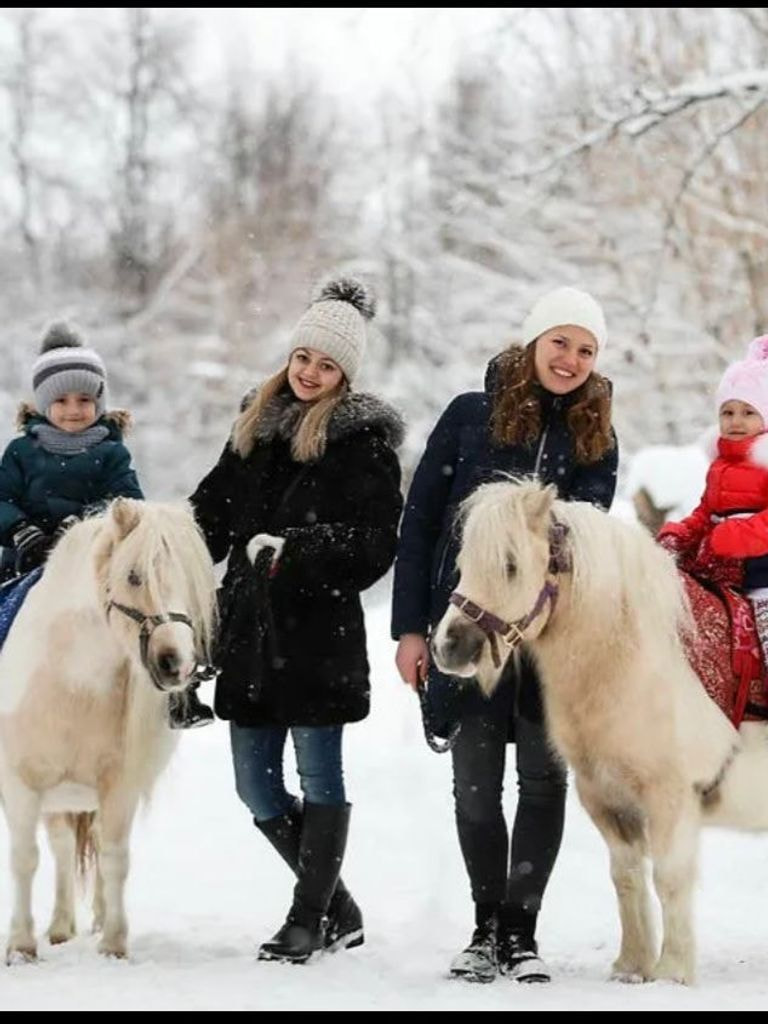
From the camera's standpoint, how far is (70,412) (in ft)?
16.7

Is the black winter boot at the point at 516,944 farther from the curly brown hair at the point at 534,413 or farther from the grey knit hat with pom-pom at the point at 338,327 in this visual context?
the grey knit hat with pom-pom at the point at 338,327

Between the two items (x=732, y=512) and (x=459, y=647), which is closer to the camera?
(x=459, y=647)

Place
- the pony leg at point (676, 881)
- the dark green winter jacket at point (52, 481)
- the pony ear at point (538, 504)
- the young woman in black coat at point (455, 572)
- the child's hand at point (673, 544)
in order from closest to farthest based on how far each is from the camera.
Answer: the pony ear at point (538, 504)
the pony leg at point (676, 881)
the young woman in black coat at point (455, 572)
the child's hand at point (673, 544)
the dark green winter jacket at point (52, 481)

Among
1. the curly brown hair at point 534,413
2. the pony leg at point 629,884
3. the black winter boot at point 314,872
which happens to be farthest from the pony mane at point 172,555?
the pony leg at point 629,884

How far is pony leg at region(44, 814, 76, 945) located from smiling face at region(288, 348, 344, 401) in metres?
1.96

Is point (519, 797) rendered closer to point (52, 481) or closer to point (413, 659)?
point (413, 659)

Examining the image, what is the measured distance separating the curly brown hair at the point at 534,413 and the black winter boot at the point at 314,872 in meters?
1.33

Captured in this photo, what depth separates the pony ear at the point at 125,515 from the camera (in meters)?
4.34

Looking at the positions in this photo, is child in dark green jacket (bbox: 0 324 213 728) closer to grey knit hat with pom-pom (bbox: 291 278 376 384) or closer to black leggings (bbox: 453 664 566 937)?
grey knit hat with pom-pom (bbox: 291 278 376 384)

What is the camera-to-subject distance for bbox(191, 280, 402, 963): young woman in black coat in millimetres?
4508

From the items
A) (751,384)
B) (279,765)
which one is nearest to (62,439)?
(279,765)

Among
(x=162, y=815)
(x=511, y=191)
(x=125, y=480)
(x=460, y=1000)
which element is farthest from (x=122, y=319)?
(x=460, y=1000)

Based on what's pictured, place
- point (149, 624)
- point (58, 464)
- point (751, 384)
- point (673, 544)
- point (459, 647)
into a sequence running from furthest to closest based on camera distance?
point (58, 464)
point (673, 544)
point (751, 384)
point (149, 624)
point (459, 647)

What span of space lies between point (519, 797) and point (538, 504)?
94 cm
